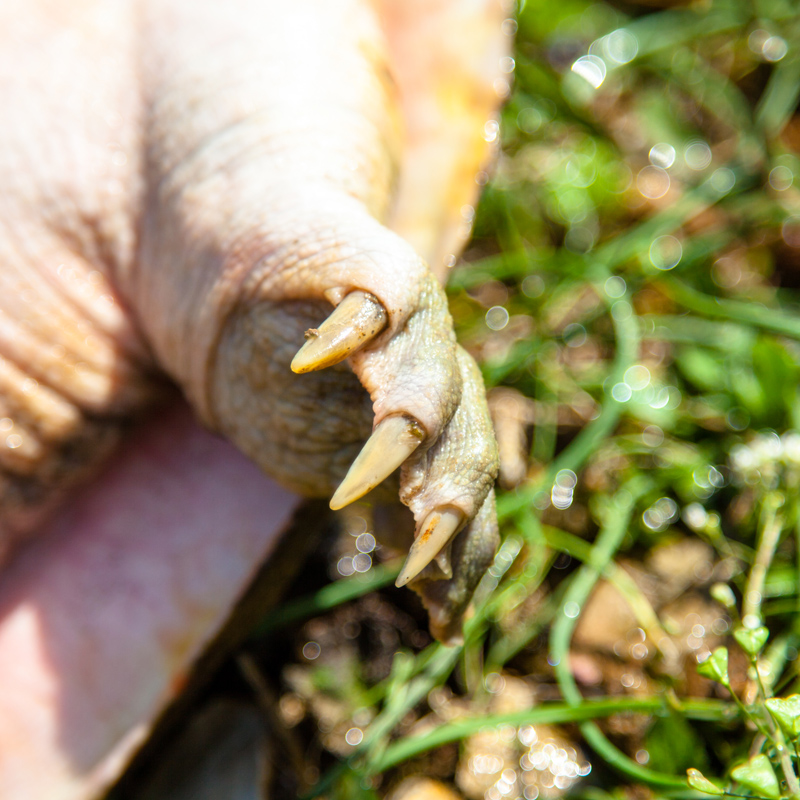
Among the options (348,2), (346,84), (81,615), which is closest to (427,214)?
(346,84)

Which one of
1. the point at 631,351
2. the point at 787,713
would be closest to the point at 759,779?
the point at 787,713

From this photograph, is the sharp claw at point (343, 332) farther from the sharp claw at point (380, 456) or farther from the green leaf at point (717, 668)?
the green leaf at point (717, 668)

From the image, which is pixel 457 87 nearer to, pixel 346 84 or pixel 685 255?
pixel 346 84

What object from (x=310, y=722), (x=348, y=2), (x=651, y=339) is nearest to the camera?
(x=348, y=2)

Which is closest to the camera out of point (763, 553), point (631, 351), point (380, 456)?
point (380, 456)

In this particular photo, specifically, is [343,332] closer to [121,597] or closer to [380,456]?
[380,456]

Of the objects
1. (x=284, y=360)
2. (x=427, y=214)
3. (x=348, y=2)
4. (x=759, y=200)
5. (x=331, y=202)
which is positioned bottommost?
(x=759, y=200)

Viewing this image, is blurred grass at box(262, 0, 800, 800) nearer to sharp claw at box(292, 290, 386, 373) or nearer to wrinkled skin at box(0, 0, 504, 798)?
wrinkled skin at box(0, 0, 504, 798)
